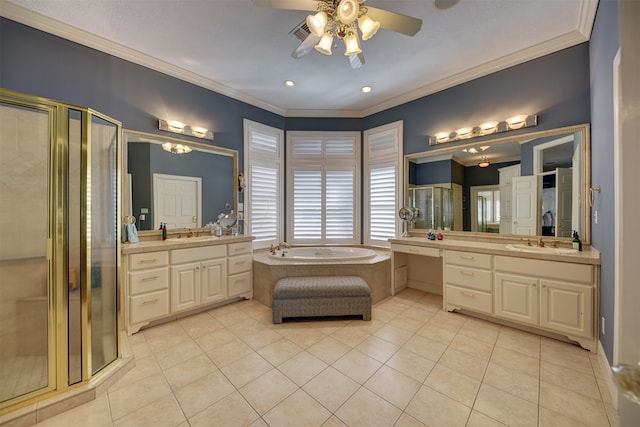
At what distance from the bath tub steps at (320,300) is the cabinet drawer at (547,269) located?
55.7 inches

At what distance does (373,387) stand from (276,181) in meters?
3.22

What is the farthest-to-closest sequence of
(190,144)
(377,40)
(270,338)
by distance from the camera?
1. (190,144)
2. (377,40)
3. (270,338)

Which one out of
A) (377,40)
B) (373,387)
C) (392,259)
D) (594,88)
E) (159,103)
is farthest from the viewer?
(392,259)

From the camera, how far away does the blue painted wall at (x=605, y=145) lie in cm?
169

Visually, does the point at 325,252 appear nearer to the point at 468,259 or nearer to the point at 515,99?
the point at 468,259

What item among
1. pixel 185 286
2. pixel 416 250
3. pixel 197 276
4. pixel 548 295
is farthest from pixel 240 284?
pixel 548 295

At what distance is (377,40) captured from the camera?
8.30 ft

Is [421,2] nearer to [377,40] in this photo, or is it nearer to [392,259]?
[377,40]

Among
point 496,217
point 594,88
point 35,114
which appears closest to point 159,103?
point 35,114

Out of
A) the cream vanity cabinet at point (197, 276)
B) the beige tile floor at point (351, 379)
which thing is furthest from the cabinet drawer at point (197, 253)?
the beige tile floor at point (351, 379)

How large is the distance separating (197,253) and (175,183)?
0.98m

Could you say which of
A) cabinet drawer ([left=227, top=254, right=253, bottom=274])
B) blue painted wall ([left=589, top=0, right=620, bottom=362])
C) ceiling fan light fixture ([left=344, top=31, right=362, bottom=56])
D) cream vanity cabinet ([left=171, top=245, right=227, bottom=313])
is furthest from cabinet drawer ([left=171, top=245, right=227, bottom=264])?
blue painted wall ([left=589, top=0, right=620, bottom=362])

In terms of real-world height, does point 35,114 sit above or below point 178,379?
above

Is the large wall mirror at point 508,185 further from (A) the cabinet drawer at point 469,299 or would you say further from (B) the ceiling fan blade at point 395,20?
(B) the ceiling fan blade at point 395,20
